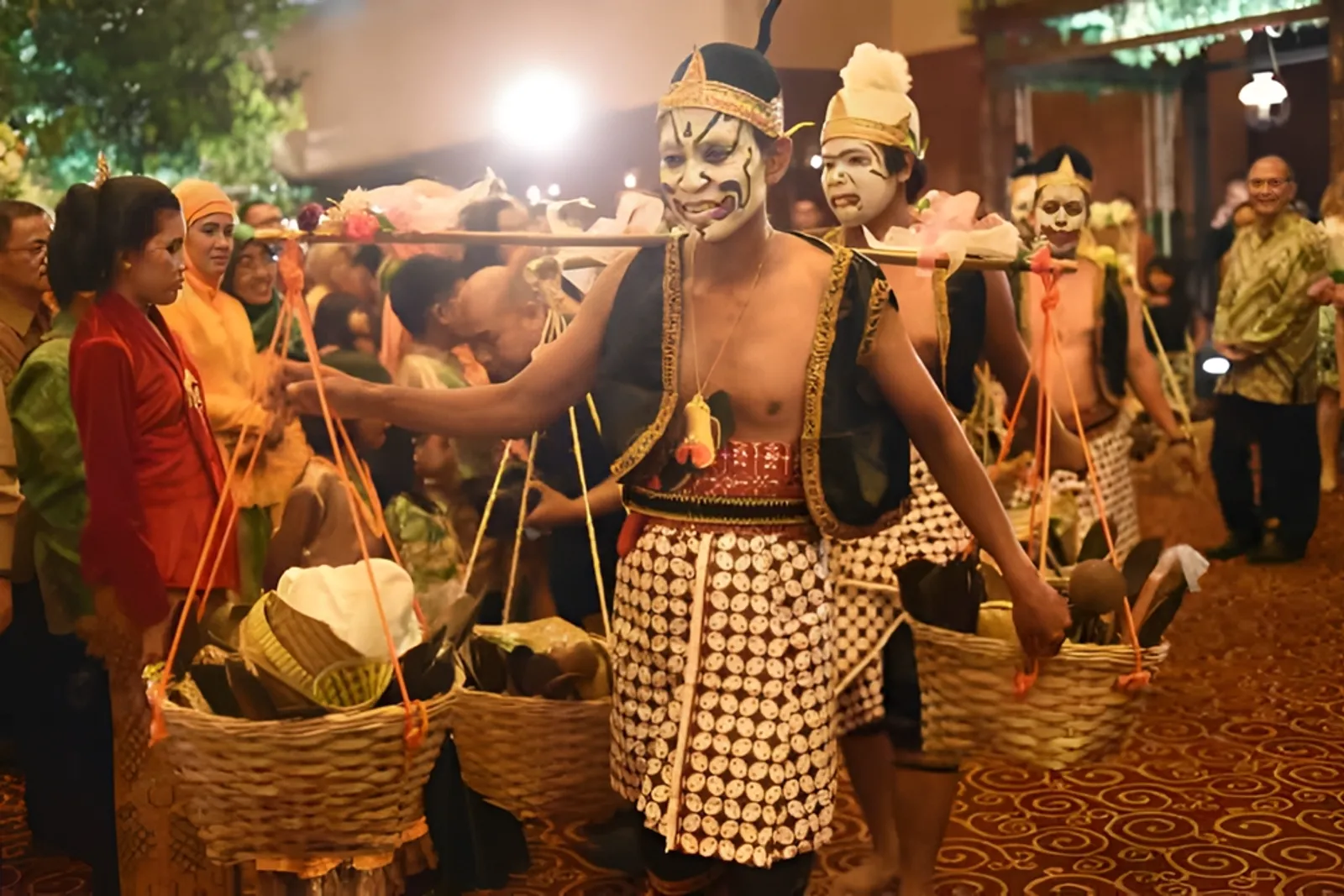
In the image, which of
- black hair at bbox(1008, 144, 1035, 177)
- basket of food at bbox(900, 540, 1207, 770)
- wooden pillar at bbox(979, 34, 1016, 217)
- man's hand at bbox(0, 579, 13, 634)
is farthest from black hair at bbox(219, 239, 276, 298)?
wooden pillar at bbox(979, 34, 1016, 217)

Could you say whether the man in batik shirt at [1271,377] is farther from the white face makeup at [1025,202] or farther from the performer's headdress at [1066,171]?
the performer's headdress at [1066,171]

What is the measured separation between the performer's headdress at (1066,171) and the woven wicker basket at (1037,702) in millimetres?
1986

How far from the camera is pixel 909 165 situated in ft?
9.23

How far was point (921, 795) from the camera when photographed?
2648 millimetres

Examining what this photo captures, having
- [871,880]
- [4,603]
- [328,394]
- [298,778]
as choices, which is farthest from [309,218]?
[871,880]

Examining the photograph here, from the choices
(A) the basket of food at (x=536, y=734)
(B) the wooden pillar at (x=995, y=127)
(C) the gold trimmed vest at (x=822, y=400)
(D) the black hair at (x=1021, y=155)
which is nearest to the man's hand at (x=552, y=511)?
(A) the basket of food at (x=536, y=734)

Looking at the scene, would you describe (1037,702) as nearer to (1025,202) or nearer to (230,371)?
(230,371)

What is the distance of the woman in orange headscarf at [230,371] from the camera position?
3104mm

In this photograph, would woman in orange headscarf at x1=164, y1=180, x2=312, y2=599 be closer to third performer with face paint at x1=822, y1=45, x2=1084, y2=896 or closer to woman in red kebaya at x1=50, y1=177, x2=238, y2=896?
woman in red kebaya at x1=50, y1=177, x2=238, y2=896

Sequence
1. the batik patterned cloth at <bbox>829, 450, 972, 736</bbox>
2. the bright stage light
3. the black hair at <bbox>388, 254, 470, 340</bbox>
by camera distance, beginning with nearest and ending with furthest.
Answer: the batik patterned cloth at <bbox>829, 450, 972, 736</bbox>
the black hair at <bbox>388, 254, 470, 340</bbox>
the bright stage light

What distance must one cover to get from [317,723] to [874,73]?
1.60 metres

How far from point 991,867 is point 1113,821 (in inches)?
16.8

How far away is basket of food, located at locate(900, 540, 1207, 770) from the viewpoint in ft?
7.27

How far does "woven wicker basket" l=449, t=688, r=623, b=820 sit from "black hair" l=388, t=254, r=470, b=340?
150 centimetres
